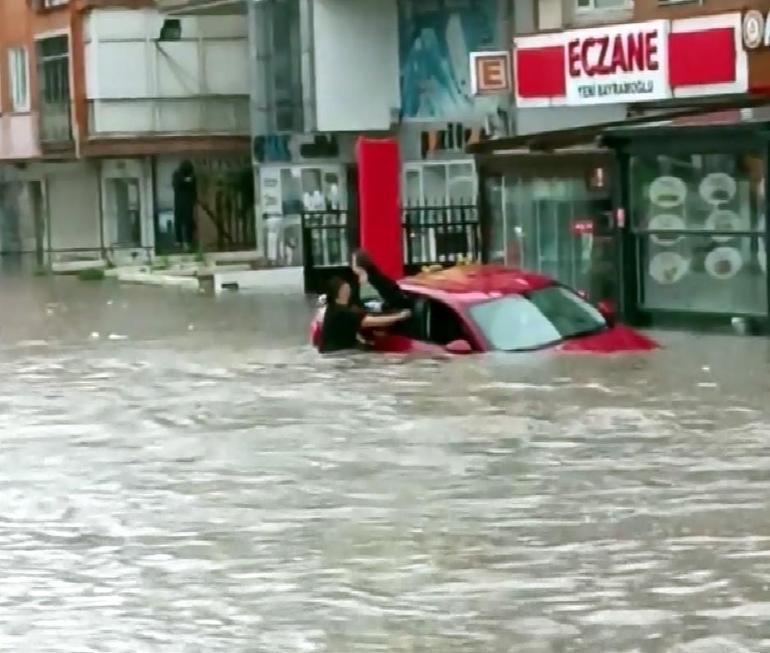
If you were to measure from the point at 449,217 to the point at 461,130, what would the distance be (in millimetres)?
3453

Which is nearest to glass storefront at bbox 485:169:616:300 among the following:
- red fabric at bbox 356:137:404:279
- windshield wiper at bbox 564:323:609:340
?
red fabric at bbox 356:137:404:279

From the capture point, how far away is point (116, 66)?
4831 cm

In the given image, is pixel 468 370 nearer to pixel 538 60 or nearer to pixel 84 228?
pixel 538 60

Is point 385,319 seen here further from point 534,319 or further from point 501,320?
point 534,319

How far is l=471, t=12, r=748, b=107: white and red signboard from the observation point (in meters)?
28.7

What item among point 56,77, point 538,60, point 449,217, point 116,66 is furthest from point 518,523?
point 56,77

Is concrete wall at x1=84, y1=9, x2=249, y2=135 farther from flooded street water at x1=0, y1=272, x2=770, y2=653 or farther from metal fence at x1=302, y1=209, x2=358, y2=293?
flooded street water at x1=0, y1=272, x2=770, y2=653

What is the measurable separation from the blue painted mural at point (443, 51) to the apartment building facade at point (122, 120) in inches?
327

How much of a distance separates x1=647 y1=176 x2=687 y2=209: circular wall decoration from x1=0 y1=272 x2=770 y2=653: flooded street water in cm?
315

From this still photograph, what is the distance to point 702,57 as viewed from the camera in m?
28.9

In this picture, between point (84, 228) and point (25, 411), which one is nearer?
point (25, 411)

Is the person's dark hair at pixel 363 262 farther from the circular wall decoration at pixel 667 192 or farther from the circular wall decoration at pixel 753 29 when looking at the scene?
the circular wall decoration at pixel 753 29

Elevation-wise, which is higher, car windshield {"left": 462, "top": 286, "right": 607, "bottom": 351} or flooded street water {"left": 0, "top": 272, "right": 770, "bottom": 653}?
car windshield {"left": 462, "top": 286, "right": 607, "bottom": 351}

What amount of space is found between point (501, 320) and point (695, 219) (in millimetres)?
5190
